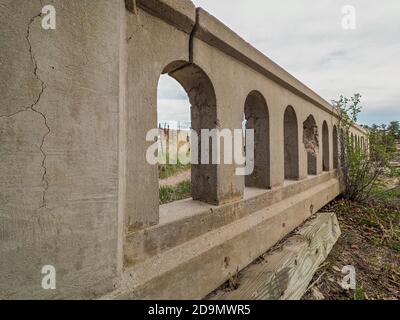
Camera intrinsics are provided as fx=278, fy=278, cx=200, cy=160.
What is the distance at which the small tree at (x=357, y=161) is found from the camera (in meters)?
6.84

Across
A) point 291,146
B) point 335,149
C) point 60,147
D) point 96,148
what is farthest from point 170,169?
point 60,147

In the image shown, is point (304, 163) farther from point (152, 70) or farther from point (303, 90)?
point (152, 70)

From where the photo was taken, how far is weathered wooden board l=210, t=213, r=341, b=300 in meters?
2.33

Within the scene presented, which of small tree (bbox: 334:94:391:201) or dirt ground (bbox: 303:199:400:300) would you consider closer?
dirt ground (bbox: 303:199:400:300)

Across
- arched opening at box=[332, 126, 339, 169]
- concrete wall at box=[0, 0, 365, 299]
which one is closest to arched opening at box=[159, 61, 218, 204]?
concrete wall at box=[0, 0, 365, 299]

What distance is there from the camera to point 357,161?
23.7 feet

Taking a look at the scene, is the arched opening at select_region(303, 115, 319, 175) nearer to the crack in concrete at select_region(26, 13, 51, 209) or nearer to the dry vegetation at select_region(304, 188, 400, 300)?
the dry vegetation at select_region(304, 188, 400, 300)

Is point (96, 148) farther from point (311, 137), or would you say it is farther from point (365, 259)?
point (311, 137)

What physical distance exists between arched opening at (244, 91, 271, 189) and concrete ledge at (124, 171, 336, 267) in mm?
241

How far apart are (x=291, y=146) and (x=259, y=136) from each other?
4.60 feet

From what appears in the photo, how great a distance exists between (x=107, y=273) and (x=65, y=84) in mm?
1084

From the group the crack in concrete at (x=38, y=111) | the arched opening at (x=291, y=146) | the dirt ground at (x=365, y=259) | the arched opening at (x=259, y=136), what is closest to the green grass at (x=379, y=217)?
the dirt ground at (x=365, y=259)

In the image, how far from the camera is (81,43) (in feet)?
4.94

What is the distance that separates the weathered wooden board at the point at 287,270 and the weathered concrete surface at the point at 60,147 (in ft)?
4.08
